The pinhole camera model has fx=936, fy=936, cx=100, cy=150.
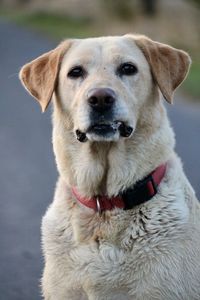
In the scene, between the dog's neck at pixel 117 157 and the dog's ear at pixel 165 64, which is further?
the dog's ear at pixel 165 64

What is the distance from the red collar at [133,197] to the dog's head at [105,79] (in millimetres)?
319

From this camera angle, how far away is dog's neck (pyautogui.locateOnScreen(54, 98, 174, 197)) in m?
5.79

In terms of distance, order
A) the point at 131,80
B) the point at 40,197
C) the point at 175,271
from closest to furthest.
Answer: the point at 175,271, the point at 131,80, the point at 40,197

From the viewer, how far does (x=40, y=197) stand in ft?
33.4

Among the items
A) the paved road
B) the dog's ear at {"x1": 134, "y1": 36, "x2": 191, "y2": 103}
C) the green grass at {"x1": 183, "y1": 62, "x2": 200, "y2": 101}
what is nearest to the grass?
the green grass at {"x1": 183, "y1": 62, "x2": 200, "y2": 101}

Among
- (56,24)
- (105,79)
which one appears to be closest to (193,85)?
(105,79)

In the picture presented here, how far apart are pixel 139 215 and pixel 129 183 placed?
22cm

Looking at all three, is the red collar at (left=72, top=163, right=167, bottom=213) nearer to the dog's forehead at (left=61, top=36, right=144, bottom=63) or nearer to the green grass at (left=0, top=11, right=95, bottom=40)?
the dog's forehead at (left=61, top=36, right=144, bottom=63)

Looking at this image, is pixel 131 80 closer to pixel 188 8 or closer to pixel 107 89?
pixel 107 89

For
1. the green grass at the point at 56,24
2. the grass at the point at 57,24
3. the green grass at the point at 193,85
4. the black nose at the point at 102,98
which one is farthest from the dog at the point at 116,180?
the green grass at the point at 56,24

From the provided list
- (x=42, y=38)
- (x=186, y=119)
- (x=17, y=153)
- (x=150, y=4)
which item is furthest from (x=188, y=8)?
(x=17, y=153)

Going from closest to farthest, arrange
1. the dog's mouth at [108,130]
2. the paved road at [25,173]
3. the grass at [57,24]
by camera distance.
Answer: the dog's mouth at [108,130], the paved road at [25,173], the grass at [57,24]

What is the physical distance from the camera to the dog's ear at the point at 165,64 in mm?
5934

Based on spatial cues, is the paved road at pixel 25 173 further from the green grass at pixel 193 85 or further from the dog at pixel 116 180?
the dog at pixel 116 180
